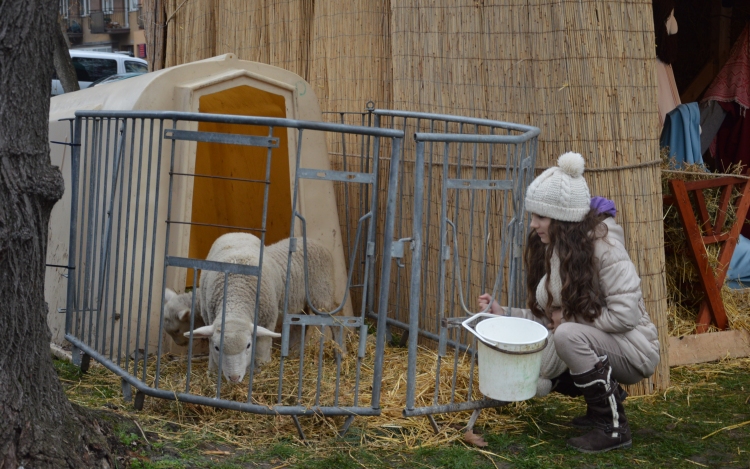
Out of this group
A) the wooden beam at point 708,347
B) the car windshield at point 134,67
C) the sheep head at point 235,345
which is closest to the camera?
the sheep head at point 235,345

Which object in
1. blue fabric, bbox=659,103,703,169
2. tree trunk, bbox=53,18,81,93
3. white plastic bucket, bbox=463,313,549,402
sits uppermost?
tree trunk, bbox=53,18,81,93

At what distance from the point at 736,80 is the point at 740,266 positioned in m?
1.74

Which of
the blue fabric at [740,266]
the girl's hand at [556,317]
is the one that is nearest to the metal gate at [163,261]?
the girl's hand at [556,317]

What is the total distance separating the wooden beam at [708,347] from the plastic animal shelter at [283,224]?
142 cm

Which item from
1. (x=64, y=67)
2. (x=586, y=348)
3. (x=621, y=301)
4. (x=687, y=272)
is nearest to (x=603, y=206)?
(x=621, y=301)

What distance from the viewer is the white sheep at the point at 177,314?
5.80 metres

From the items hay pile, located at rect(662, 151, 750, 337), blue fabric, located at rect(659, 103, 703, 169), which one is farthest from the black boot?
blue fabric, located at rect(659, 103, 703, 169)

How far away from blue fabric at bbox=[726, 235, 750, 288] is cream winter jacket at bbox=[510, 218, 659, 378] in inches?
111

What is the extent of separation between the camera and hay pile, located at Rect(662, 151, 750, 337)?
20.9ft

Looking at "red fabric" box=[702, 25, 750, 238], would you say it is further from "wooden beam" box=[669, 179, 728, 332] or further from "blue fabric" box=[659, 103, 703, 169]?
"wooden beam" box=[669, 179, 728, 332]

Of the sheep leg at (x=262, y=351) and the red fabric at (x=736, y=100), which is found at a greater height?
the red fabric at (x=736, y=100)

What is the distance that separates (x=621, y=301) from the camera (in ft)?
14.0

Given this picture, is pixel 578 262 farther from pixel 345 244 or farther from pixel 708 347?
pixel 345 244

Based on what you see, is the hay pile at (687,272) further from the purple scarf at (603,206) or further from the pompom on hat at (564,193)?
the pompom on hat at (564,193)
